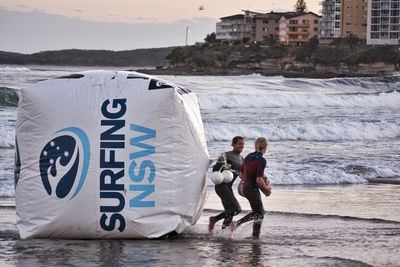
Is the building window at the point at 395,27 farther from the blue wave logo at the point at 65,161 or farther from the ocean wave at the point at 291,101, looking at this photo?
the blue wave logo at the point at 65,161

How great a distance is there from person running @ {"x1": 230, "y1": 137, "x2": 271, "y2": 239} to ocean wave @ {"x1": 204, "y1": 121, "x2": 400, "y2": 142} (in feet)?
59.6

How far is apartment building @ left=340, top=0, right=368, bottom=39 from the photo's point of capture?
173500mm

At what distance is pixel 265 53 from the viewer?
155875 millimetres

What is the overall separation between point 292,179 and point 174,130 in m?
8.43

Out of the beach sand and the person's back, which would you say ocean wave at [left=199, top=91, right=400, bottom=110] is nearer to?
the beach sand

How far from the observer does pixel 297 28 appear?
180125mm

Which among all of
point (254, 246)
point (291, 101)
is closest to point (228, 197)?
point (254, 246)

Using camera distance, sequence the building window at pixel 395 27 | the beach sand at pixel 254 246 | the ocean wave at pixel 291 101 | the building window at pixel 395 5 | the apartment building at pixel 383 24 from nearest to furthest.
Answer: the beach sand at pixel 254 246 < the ocean wave at pixel 291 101 < the apartment building at pixel 383 24 < the building window at pixel 395 27 < the building window at pixel 395 5

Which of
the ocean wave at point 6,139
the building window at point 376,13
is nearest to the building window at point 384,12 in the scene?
the building window at point 376,13

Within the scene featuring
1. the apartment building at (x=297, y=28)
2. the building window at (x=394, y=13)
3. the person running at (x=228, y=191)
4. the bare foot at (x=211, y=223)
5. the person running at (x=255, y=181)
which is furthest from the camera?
the apartment building at (x=297, y=28)

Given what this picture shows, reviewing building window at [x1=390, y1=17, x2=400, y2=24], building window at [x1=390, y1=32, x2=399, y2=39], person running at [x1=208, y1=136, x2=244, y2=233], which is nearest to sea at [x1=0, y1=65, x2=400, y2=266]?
person running at [x1=208, y1=136, x2=244, y2=233]

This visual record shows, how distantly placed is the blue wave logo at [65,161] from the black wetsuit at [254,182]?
1.82 m

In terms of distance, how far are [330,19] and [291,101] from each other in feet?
423

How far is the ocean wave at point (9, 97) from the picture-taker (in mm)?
42156
